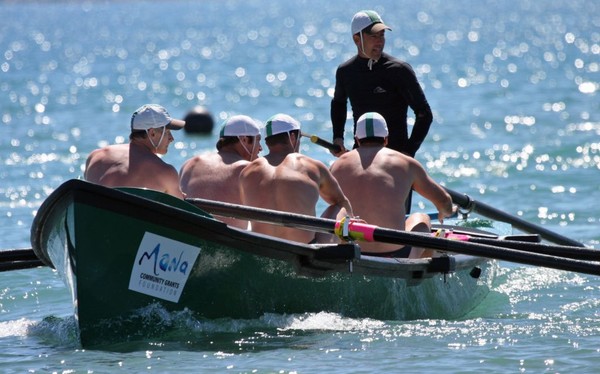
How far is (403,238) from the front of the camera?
956 centimetres

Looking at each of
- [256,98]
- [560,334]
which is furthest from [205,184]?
[256,98]

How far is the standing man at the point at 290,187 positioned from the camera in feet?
32.4

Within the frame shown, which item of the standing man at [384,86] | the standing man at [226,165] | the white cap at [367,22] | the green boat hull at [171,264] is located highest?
the white cap at [367,22]

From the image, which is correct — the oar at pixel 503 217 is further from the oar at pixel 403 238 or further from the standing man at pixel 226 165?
the oar at pixel 403 238

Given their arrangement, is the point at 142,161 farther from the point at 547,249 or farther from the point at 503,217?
the point at 503,217

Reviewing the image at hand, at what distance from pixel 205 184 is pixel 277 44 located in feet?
202

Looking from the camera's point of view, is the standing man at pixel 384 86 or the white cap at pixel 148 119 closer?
the white cap at pixel 148 119

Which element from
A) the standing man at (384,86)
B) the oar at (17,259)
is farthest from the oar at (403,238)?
the standing man at (384,86)

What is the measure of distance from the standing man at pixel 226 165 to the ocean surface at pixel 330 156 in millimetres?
1299

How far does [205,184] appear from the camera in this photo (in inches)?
417

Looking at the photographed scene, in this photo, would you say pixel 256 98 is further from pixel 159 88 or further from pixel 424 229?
pixel 424 229

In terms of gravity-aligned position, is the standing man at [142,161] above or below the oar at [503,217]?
above

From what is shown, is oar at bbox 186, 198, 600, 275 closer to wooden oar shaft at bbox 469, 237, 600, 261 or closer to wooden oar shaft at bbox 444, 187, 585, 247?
wooden oar shaft at bbox 469, 237, 600, 261

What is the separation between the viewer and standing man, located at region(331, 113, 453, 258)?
33.6ft
